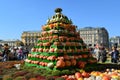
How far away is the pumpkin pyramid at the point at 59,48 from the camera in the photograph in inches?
571

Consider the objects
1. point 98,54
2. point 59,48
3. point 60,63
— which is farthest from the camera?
point 98,54

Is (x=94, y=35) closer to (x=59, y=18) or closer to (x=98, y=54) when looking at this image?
(x=98, y=54)

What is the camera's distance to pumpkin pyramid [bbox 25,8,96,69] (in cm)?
Answer: 1451

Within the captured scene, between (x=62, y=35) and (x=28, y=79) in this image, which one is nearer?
(x=28, y=79)

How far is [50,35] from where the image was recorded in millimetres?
16109

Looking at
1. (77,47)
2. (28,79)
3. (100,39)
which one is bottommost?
(28,79)

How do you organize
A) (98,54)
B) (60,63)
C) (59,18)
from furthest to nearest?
1. (98,54)
2. (59,18)
3. (60,63)

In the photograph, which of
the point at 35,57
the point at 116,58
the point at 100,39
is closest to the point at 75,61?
the point at 35,57

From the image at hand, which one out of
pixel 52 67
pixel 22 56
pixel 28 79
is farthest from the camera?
pixel 22 56

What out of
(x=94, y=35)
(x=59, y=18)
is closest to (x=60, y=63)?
(x=59, y=18)

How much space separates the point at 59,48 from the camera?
14.9 m

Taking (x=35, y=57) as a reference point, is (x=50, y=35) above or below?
above

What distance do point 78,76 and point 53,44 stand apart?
3.75 m

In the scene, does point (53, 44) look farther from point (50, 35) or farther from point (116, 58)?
point (116, 58)
